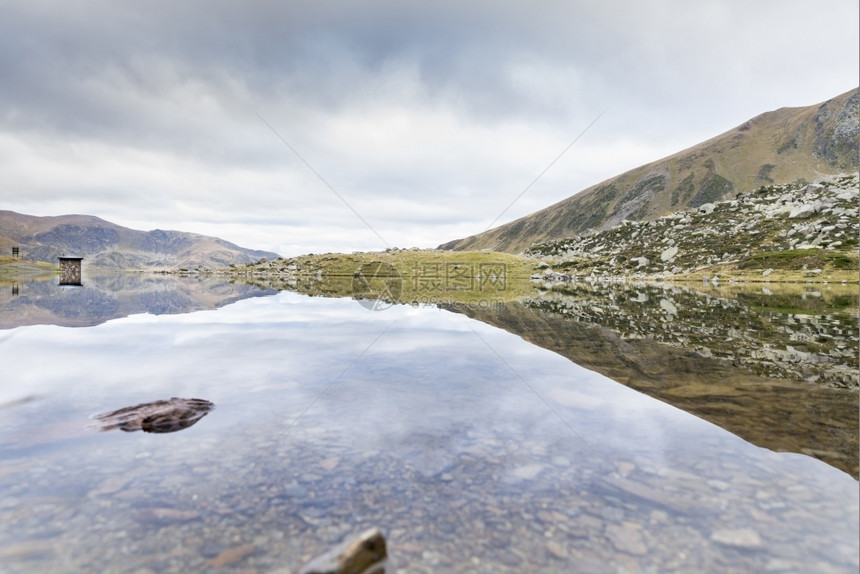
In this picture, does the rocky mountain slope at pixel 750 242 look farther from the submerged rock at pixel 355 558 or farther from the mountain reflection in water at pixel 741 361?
the submerged rock at pixel 355 558

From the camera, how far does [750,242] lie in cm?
8494

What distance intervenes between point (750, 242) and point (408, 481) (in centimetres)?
10112

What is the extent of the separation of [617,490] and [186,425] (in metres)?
8.82

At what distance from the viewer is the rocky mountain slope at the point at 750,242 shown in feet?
223

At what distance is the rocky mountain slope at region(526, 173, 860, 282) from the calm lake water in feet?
234

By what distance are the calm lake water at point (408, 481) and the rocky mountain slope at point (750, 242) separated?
234 ft

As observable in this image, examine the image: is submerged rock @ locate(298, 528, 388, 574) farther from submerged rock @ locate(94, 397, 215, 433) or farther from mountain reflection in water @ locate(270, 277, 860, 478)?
mountain reflection in water @ locate(270, 277, 860, 478)

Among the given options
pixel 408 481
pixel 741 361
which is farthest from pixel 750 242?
pixel 408 481

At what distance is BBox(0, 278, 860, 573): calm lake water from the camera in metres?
5.28

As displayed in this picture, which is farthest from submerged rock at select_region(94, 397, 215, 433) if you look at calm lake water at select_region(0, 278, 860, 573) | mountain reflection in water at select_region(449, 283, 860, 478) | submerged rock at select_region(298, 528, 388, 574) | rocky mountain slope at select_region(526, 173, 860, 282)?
rocky mountain slope at select_region(526, 173, 860, 282)

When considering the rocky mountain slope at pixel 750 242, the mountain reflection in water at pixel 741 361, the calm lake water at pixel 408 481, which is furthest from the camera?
the rocky mountain slope at pixel 750 242

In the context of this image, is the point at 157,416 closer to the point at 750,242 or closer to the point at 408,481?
the point at 408,481

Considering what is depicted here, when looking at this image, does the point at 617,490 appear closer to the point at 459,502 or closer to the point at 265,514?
the point at 459,502

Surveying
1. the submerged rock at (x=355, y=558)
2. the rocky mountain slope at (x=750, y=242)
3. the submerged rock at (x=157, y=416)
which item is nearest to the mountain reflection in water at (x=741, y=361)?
the submerged rock at (x=355, y=558)
